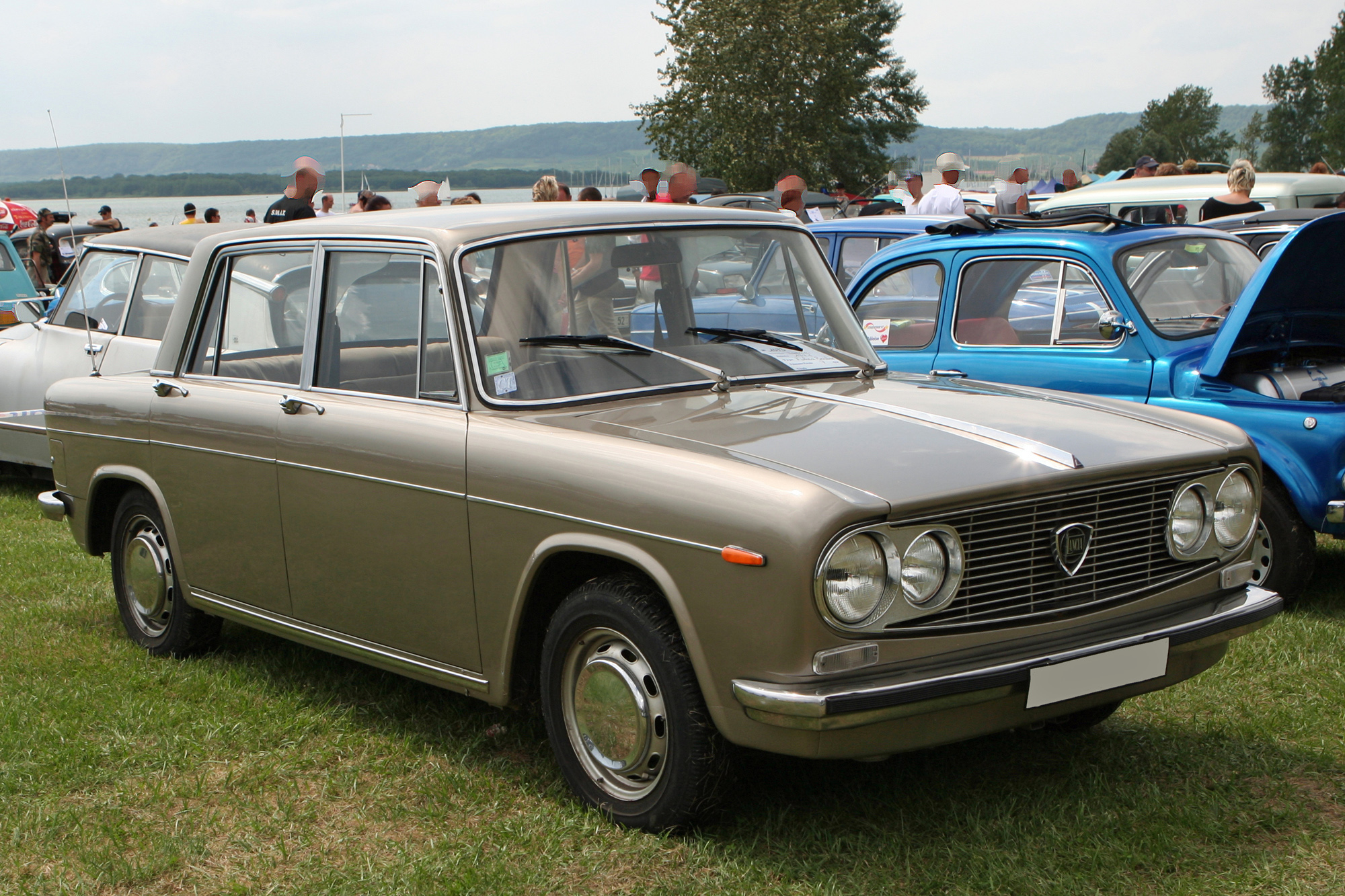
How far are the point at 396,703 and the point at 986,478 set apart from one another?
2.54 meters

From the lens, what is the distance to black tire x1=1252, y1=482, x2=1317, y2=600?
5.48 meters

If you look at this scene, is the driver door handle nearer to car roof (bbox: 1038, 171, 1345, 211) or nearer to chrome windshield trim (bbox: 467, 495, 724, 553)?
chrome windshield trim (bbox: 467, 495, 724, 553)

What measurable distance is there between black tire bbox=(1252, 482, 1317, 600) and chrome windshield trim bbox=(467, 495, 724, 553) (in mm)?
3351

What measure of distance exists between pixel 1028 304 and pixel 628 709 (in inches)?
158

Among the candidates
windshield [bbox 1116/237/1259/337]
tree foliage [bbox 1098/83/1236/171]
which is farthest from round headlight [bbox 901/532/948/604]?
tree foliage [bbox 1098/83/1236/171]

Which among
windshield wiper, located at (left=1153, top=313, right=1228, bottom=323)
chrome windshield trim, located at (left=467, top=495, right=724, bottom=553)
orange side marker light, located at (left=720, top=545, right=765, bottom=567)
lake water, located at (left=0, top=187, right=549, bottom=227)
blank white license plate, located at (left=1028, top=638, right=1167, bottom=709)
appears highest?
windshield wiper, located at (left=1153, top=313, right=1228, bottom=323)

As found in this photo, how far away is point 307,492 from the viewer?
4.27 m

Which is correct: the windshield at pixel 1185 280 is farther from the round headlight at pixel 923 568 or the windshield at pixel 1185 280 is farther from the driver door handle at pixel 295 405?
the driver door handle at pixel 295 405

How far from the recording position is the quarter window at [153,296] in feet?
26.0

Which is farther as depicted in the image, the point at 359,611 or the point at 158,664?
the point at 158,664

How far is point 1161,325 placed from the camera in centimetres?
624

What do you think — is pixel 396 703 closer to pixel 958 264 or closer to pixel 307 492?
pixel 307 492

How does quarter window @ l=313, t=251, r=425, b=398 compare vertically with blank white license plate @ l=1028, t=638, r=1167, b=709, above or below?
above

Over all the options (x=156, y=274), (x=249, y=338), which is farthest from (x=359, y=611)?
(x=156, y=274)
